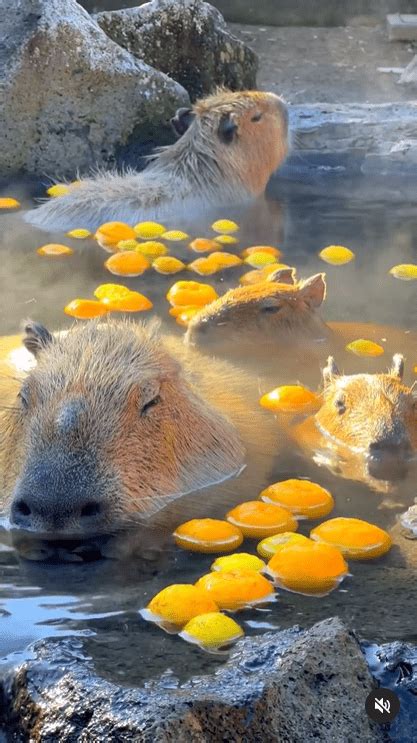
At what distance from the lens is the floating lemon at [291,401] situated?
5.50 m

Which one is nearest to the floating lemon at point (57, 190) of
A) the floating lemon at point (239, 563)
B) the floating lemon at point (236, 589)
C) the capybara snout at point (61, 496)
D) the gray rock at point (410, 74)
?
the gray rock at point (410, 74)

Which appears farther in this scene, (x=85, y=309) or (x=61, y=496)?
(x=85, y=309)

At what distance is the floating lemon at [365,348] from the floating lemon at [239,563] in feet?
7.39

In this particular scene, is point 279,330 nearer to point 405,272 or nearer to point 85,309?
point 85,309

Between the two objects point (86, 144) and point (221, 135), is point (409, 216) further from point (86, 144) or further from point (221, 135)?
point (86, 144)

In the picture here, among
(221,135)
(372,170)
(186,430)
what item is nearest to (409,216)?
(372,170)

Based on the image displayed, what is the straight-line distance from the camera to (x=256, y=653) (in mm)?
3045

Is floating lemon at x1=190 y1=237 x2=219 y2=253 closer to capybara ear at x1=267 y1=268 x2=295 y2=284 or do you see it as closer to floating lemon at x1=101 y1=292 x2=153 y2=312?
capybara ear at x1=267 y1=268 x2=295 y2=284

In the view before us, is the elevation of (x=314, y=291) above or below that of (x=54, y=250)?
above

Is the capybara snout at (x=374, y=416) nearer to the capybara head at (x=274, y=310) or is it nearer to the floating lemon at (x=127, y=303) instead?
the capybara head at (x=274, y=310)

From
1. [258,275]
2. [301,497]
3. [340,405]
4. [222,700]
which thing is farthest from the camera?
[258,275]

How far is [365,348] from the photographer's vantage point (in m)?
6.02

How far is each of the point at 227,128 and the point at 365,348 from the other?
3787 mm

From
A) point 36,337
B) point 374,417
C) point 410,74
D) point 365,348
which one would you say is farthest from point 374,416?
point 410,74
